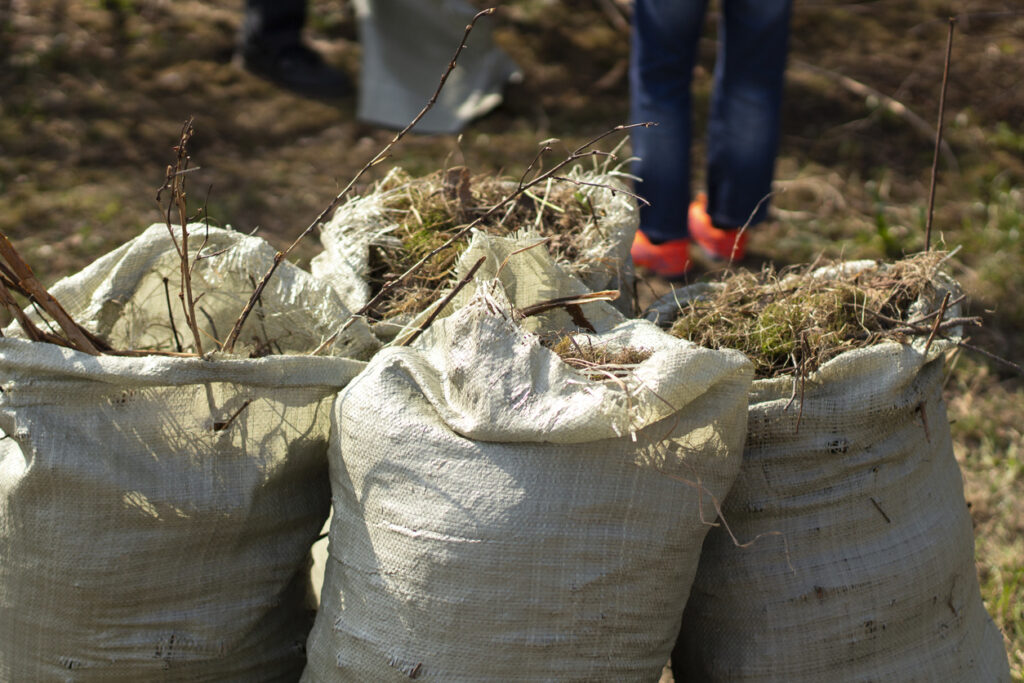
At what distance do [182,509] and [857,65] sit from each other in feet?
14.6

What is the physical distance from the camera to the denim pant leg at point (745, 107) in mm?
2938

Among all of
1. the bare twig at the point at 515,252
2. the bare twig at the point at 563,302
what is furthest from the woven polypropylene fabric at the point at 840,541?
the bare twig at the point at 515,252

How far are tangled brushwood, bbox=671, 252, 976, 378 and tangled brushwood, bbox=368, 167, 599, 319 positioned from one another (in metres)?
0.28

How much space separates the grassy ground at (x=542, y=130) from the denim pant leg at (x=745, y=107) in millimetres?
415

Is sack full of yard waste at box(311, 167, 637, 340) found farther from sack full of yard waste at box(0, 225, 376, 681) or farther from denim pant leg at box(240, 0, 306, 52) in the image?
denim pant leg at box(240, 0, 306, 52)

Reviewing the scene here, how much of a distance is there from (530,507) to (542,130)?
3.34 m

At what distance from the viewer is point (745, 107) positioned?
313cm

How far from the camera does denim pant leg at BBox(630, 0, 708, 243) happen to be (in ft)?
9.55

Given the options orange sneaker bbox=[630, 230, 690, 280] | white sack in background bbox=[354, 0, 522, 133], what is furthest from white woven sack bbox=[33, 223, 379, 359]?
white sack in background bbox=[354, 0, 522, 133]

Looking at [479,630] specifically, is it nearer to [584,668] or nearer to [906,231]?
[584,668]

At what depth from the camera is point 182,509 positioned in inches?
56.0

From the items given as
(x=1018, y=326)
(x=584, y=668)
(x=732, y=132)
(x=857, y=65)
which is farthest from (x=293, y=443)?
(x=857, y=65)

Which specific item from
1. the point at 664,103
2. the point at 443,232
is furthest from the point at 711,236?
the point at 443,232

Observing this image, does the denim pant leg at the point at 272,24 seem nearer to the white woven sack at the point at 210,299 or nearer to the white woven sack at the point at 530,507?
the white woven sack at the point at 210,299
